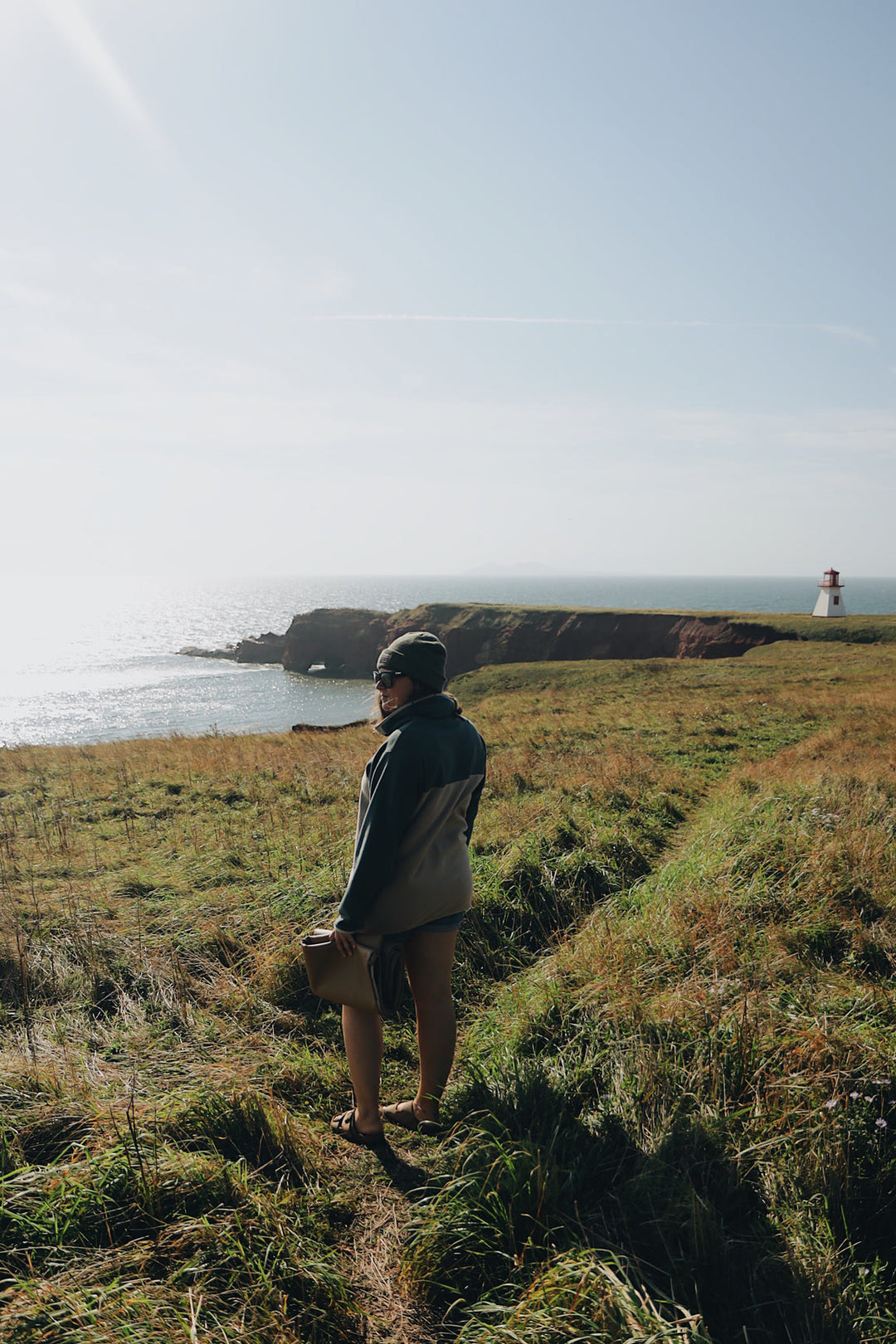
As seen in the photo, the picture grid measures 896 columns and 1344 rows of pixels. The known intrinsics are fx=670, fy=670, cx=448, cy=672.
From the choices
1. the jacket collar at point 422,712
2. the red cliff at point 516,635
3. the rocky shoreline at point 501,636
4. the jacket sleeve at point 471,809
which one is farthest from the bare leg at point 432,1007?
the rocky shoreline at point 501,636

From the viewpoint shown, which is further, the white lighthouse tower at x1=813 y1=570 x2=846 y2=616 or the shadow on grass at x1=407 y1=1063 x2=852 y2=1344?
the white lighthouse tower at x1=813 y1=570 x2=846 y2=616

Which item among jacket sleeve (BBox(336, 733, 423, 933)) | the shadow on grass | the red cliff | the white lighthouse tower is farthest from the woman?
the white lighthouse tower

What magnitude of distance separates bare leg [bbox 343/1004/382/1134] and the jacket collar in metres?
1.31

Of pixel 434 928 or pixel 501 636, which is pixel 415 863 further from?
pixel 501 636

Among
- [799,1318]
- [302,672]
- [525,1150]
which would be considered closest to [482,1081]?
[525,1150]

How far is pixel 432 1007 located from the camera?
124 inches

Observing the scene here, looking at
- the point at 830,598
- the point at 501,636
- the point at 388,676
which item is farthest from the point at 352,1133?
the point at 501,636

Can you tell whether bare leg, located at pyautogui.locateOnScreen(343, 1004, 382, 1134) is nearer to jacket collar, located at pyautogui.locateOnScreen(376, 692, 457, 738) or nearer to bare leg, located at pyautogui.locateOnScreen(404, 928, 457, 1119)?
bare leg, located at pyautogui.locateOnScreen(404, 928, 457, 1119)

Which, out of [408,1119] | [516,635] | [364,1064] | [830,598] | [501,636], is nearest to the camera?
[364,1064]

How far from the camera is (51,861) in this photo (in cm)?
718

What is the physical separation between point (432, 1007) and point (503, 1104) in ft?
1.71

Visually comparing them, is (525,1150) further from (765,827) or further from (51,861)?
(51,861)

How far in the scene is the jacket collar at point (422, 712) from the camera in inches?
120

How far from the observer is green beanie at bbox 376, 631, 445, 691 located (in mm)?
3080
